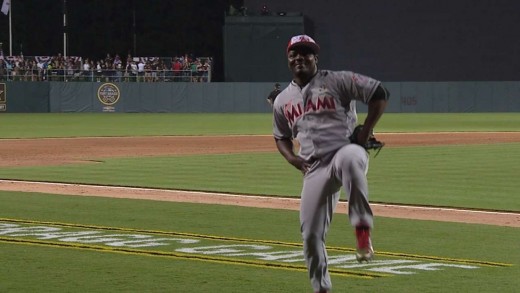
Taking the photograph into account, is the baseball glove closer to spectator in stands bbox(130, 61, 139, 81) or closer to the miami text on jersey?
the miami text on jersey

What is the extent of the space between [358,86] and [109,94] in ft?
152

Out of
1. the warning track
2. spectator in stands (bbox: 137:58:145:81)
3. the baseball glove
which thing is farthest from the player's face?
spectator in stands (bbox: 137:58:145:81)

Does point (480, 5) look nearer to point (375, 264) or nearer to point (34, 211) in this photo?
point (34, 211)

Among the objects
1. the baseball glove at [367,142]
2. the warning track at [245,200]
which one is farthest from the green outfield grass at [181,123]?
the baseball glove at [367,142]

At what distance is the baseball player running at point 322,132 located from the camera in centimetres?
712

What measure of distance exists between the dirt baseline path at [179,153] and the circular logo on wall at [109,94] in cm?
1836

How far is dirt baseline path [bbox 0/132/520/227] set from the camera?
14398 millimetres

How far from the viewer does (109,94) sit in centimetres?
5266

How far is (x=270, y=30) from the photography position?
51.0 meters

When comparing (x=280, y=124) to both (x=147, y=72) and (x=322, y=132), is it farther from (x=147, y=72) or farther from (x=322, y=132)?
(x=147, y=72)

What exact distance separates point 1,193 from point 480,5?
37912 millimetres

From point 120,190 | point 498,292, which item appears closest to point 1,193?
point 120,190

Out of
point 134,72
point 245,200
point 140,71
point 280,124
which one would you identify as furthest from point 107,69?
point 280,124

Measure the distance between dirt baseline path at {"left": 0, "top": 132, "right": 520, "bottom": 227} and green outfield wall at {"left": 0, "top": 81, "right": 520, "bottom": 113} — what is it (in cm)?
1760
